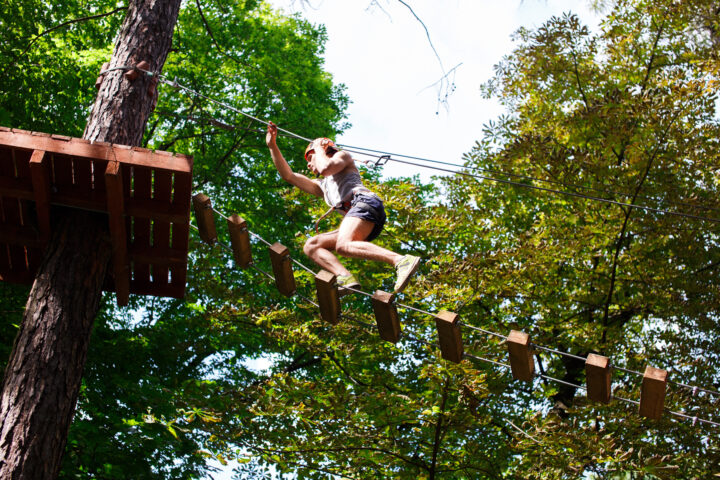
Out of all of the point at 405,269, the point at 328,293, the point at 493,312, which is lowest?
the point at 328,293

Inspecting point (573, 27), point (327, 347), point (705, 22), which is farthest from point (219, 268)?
point (705, 22)

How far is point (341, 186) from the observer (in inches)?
175

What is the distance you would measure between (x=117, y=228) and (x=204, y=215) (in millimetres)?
611

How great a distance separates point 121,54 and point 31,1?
7.48 meters

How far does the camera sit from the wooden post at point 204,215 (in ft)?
14.2

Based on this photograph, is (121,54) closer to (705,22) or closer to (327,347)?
(327,347)

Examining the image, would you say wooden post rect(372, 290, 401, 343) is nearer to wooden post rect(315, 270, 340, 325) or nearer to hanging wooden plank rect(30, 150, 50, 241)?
wooden post rect(315, 270, 340, 325)

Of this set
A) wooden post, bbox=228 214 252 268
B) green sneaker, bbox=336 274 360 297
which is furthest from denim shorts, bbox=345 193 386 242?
wooden post, bbox=228 214 252 268

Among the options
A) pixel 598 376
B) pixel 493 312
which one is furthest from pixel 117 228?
pixel 493 312

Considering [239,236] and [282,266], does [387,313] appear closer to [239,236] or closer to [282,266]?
→ [282,266]

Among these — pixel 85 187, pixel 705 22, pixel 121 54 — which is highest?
pixel 705 22

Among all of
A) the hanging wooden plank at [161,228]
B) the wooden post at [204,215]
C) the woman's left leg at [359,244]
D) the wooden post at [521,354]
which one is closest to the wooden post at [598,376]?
the wooden post at [521,354]

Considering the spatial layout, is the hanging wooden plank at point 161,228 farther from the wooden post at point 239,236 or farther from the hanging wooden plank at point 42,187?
the hanging wooden plank at point 42,187

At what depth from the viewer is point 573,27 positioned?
9.67 meters
